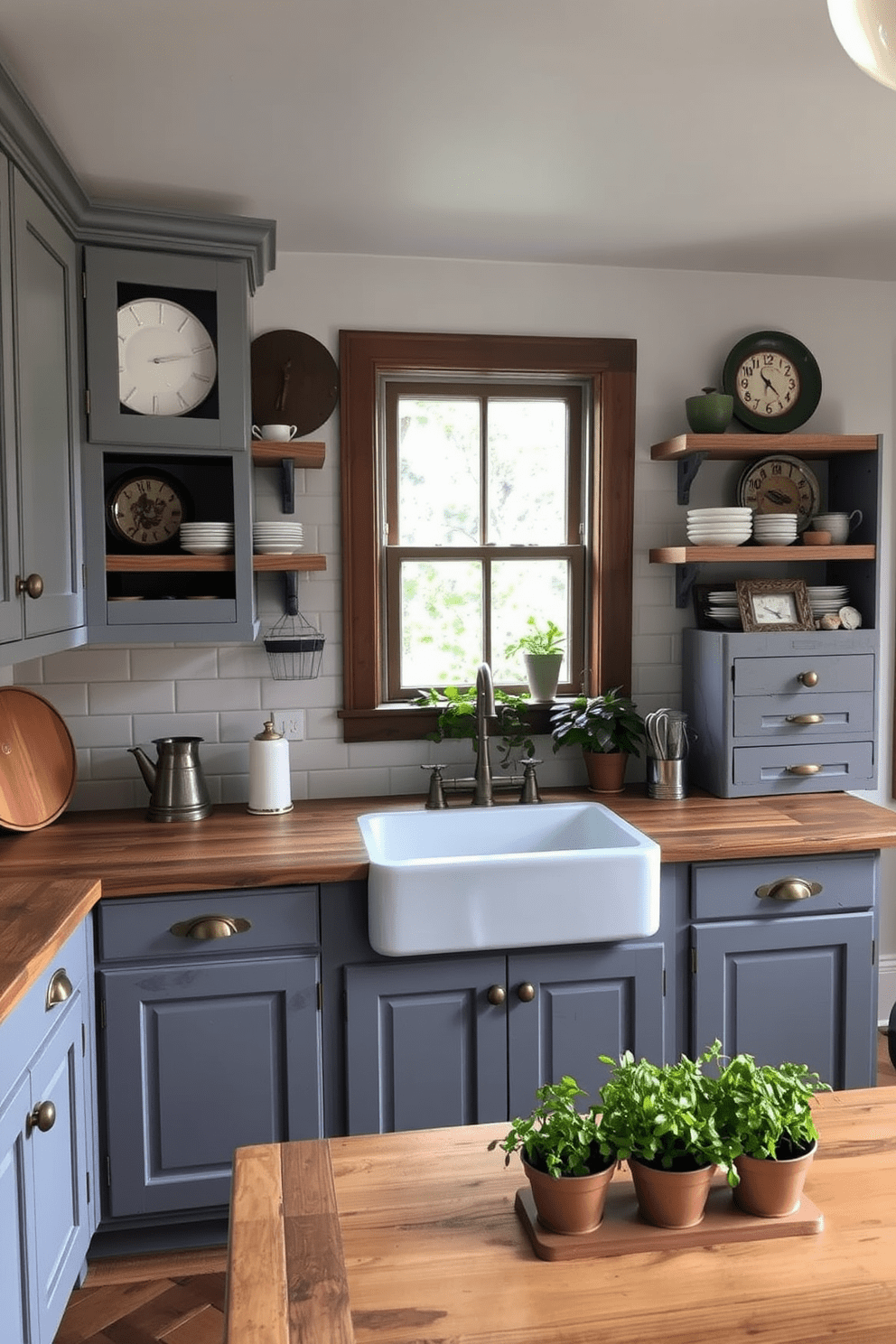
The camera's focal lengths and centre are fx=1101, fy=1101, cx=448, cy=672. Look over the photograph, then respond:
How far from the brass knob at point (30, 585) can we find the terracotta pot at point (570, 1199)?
1.58 meters

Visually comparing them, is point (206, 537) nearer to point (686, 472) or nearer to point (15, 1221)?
point (686, 472)

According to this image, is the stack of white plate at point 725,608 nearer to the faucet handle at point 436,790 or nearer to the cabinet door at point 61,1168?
the faucet handle at point 436,790

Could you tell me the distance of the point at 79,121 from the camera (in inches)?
87.6

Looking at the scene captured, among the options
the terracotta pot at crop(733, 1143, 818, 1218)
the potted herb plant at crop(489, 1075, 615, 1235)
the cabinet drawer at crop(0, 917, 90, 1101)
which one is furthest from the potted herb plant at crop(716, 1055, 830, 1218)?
the cabinet drawer at crop(0, 917, 90, 1101)

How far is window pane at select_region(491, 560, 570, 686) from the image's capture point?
3.40 metres

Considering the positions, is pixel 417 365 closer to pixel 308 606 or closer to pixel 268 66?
pixel 308 606

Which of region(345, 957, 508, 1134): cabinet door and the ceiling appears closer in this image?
the ceiling

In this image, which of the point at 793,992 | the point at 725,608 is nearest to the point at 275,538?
the point at 725,608

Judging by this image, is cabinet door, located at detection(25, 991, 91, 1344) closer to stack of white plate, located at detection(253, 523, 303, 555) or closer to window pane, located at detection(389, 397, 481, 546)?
stack of white plate, located at detection(253, 523, 303, 555)

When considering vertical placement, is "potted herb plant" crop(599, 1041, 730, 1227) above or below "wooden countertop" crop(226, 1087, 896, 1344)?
above

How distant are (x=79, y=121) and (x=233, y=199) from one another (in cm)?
51

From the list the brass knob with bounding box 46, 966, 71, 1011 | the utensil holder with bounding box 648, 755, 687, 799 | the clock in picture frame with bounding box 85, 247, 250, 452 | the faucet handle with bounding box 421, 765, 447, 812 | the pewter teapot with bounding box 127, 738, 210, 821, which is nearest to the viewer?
the brass knob with bounding box 46, 966, 71, 1011

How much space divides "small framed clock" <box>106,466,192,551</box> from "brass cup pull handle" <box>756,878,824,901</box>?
1.77 m

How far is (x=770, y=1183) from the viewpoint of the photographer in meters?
1.13
